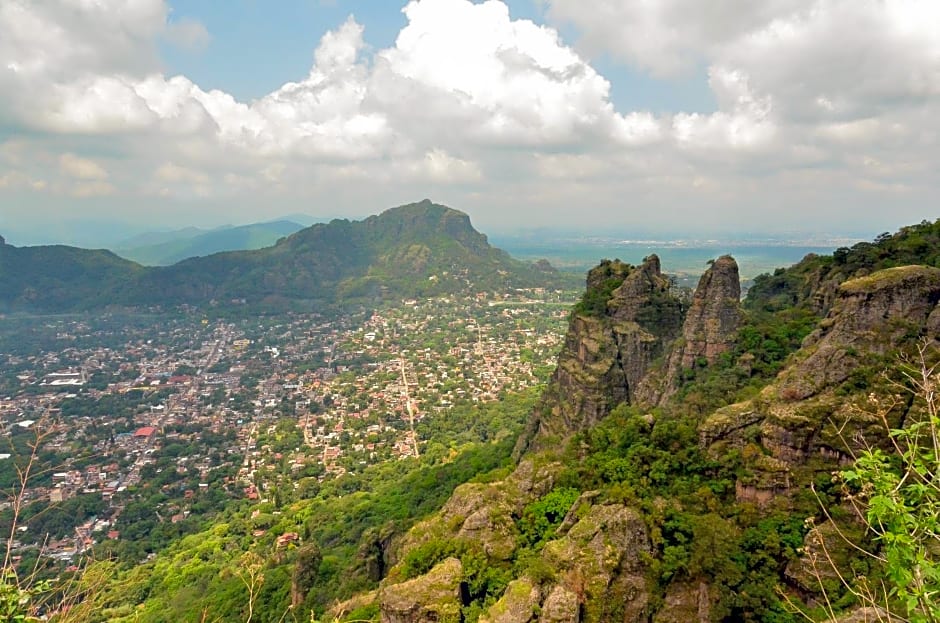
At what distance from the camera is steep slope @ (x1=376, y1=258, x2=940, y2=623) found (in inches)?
522

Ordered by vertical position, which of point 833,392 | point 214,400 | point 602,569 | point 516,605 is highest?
point 833,392

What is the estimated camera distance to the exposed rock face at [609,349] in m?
31.7

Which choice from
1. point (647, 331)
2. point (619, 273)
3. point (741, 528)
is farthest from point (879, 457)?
point (619, 273)

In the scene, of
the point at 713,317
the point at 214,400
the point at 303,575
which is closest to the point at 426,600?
the point at 303,575

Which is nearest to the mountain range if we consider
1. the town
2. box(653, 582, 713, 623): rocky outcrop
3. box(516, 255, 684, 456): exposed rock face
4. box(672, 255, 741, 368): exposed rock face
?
box(653, 582, 713, 623): rocky outcrop

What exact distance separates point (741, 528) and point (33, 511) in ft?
205

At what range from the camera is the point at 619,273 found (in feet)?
120

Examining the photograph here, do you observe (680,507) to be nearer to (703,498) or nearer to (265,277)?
(703,498)

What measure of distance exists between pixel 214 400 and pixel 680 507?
80904mm

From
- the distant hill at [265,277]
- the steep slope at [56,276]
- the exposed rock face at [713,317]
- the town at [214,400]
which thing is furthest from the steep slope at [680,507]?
the steep slope at [56,276]

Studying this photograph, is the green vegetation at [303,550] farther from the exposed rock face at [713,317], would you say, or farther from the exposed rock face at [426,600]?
the exposed rock face at [713,317]

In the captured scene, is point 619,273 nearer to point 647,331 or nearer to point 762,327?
point 647,331

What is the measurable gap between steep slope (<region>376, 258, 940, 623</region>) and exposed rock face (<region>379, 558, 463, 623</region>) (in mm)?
40

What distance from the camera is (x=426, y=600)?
13.8m
